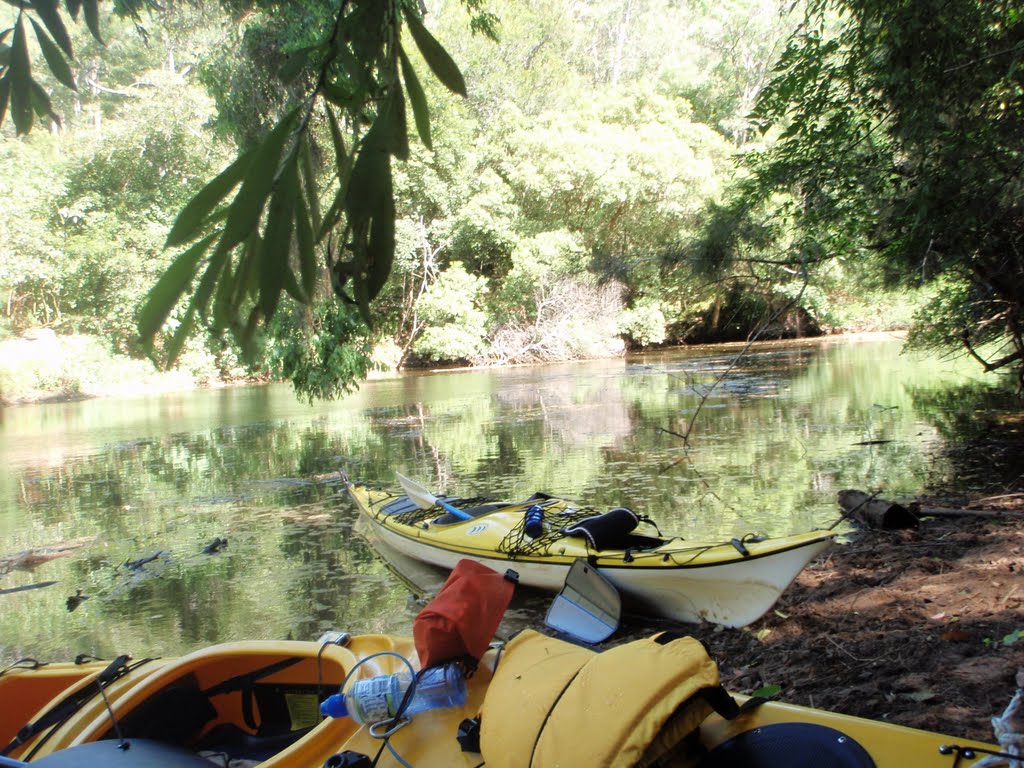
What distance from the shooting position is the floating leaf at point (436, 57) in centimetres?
80

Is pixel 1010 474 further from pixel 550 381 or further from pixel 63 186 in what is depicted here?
pixel 63 186

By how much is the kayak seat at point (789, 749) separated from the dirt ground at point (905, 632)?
784mm

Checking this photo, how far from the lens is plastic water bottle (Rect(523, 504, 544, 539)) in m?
4.14

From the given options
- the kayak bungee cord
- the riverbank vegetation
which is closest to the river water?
the riverbank vegetation

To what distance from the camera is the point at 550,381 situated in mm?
15719

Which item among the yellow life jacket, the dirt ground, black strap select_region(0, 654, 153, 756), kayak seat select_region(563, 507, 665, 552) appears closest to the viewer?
the yellow life jacket

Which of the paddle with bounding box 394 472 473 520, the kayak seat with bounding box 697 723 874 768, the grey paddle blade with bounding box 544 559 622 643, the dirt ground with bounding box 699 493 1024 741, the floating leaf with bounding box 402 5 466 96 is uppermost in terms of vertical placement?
the floating leaf with bounding box 402 5 466 96

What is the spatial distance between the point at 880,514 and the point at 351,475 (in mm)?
5212

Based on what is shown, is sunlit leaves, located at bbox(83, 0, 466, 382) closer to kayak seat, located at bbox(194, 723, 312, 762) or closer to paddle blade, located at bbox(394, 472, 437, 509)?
kayak seat, located at bbox(194, 723, 312, 762)

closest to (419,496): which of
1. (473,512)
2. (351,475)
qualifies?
(473,512)

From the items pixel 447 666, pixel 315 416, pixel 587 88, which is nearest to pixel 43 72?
pixel 447 666

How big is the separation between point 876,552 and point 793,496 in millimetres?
1735

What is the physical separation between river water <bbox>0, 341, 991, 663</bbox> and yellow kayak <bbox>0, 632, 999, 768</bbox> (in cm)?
150

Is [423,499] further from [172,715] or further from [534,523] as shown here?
[172,715]
